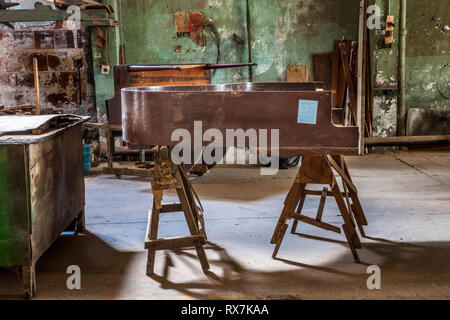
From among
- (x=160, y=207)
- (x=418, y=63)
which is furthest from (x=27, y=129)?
(x=418, y=63)

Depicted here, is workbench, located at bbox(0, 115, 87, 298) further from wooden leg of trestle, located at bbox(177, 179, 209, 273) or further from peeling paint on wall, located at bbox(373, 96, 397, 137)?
peeling paint on wall, located at bbox(373, 96, 397, 137)

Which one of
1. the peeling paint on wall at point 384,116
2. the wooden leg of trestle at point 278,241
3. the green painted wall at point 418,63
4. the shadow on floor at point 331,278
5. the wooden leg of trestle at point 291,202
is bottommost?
the shadow on floor at point 331,278

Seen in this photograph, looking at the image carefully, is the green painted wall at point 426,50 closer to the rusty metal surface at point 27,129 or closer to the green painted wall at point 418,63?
the green painted wall at point 418,63

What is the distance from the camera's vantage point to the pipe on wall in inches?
305

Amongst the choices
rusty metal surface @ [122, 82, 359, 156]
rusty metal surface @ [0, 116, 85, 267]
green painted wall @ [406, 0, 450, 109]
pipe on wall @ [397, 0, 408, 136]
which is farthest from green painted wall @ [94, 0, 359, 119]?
rusty metal surface @ [122, 82, 359, 156]

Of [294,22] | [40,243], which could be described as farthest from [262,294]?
[294,22]

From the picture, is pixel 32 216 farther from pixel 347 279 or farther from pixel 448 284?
pixel 448 284

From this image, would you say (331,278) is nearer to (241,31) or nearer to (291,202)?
(291,202)

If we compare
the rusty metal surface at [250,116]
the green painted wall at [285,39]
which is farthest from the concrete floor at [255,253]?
the green painted wall at [285,39]

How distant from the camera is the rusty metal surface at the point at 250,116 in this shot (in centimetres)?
262

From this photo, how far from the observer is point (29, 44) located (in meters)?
7.84

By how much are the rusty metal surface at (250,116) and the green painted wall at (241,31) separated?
5.50 metres

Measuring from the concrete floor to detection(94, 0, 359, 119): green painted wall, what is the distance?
3.37 metres

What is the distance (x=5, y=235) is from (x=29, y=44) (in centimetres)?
601
